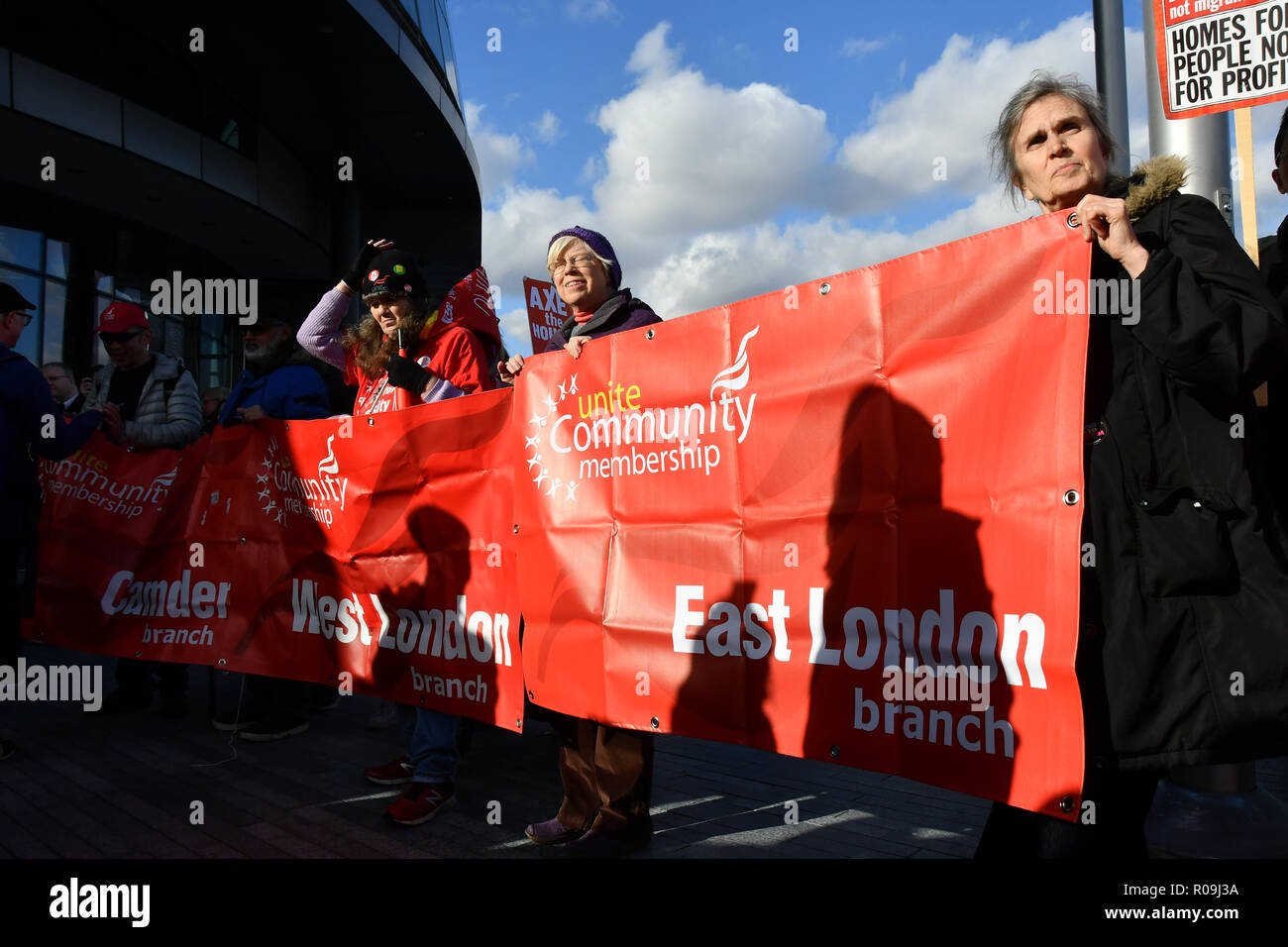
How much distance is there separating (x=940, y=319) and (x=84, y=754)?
4.89m

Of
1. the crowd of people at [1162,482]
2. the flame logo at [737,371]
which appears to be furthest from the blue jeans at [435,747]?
the crowd of people at [1162,482]

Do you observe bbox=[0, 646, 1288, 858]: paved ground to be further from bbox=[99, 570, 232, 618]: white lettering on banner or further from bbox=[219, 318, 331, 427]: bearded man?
bbox=[219, 318, 331, 427]: bearded man

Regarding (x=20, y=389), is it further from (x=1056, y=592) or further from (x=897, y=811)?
(x=1056, y=592)

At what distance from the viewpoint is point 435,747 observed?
398 cm

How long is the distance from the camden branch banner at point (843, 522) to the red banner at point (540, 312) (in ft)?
23.7

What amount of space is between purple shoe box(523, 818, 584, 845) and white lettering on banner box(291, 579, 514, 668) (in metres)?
0.62

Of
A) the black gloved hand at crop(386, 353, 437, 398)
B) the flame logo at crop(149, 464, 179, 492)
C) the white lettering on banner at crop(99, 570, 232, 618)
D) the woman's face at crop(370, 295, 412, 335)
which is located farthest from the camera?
the flame logo at crop(149, 464, 179, 492)

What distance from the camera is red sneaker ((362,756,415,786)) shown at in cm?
437

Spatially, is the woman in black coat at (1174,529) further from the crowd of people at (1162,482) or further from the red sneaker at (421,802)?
the red sneaker at (421,802)

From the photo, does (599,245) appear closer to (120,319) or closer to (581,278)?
(581,278)

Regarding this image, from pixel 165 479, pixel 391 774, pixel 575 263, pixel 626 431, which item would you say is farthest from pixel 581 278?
pixel 165 479

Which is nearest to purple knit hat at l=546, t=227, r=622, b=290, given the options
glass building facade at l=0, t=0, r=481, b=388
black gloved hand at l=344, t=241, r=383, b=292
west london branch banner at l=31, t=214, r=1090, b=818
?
west london branch banner at l=31, t=214, r=1090, b=818

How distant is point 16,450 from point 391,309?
98.0 inches
